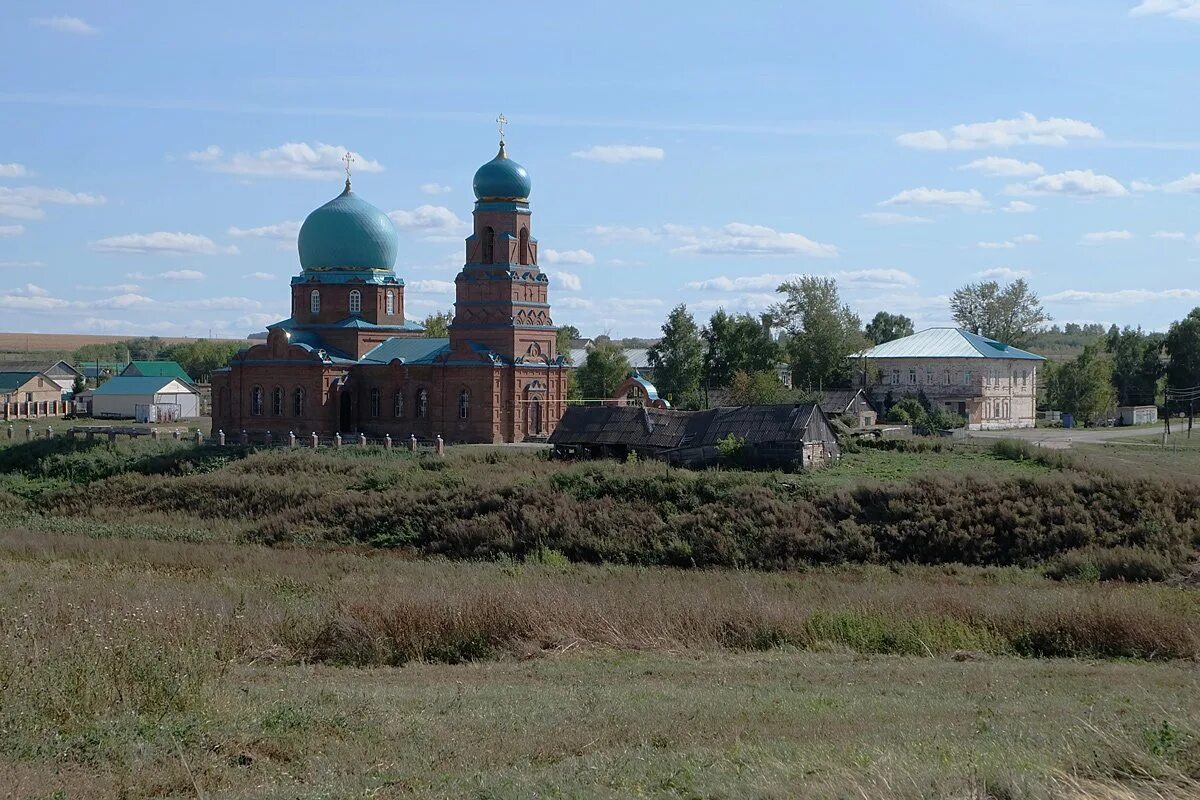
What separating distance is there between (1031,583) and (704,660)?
1064 centimetres

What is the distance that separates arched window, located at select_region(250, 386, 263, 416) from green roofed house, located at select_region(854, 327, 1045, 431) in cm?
2485

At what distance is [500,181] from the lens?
146 ft

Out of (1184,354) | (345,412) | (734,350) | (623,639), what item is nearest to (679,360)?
(734,350)

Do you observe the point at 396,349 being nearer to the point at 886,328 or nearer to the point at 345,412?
the point at 345,412

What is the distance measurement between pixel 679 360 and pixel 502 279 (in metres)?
16.2

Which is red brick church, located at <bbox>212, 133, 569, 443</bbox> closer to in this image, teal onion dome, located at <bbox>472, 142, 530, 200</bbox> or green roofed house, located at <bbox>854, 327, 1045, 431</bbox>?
teal onion dome, located at <bbox>472, 142, 530, 200</bbox>

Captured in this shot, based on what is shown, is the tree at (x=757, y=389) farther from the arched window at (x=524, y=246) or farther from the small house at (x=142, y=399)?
the small house at (x=142, y=399)

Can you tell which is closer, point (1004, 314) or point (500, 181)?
point (500, 181)

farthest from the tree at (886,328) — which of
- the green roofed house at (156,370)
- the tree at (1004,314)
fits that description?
the green roofed house at (156,370)

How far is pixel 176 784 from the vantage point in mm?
9281

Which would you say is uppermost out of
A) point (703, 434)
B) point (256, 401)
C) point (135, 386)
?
point (135, 386)

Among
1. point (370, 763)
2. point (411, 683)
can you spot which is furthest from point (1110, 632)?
point (370, 763)

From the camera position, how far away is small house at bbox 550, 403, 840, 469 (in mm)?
34188

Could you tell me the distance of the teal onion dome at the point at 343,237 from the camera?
47469mm
